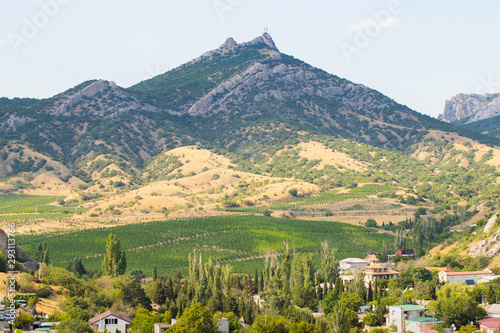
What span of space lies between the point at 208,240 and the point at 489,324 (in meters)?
71.4

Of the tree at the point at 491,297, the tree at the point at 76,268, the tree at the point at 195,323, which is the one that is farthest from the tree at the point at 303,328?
the tree at the point at 76,268

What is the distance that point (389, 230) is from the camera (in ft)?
490

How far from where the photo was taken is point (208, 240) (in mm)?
130875

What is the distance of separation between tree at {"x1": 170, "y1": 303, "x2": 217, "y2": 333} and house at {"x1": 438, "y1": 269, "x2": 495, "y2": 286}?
109ft

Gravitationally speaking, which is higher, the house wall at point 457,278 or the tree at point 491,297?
the house wall at point 457,278

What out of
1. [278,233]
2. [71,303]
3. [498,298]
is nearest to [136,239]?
[278,233]

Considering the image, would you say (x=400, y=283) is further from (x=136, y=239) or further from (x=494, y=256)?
(x=136, y=239)

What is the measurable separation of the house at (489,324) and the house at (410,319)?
13.9 feet

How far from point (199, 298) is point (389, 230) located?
77.6m

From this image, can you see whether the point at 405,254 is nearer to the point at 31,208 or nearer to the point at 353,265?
the point at 353,265

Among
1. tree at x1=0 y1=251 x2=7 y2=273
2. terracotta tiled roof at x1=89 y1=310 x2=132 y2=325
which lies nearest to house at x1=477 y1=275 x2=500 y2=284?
terracotta tiled roof at x1=89 y1=310 x2=132 y2=325

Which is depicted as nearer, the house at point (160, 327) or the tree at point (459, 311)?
the house at point (160, 327)

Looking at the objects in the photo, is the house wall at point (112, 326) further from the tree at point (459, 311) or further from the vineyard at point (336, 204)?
the vineyard at point (336, 204)

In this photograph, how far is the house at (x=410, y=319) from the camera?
225 ft
